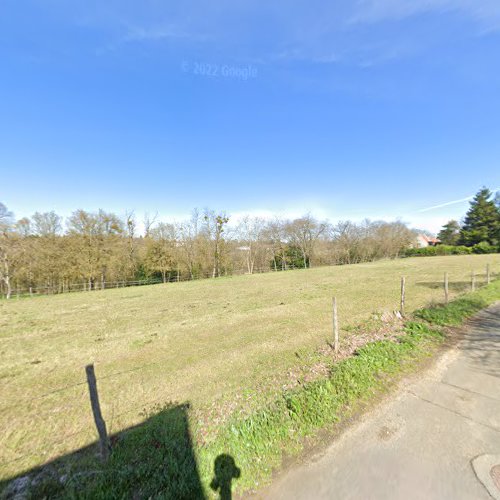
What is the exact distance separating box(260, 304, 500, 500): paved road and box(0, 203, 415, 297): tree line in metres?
32.5

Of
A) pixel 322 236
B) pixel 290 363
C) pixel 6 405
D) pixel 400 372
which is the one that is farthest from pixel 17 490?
pixel 322 236

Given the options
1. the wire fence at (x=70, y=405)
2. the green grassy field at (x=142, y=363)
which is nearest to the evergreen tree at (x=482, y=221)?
the green grassy field at (x=142, y=363)

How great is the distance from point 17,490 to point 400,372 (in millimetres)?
5791

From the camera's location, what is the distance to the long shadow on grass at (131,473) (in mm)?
2305

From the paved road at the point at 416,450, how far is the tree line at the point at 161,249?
32.5 meters

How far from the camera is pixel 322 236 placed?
1943 inches

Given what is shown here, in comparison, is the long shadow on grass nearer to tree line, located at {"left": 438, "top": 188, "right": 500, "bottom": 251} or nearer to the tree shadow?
the tree shadow

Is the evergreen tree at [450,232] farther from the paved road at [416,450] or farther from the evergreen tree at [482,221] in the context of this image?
the paved road at [416,450]

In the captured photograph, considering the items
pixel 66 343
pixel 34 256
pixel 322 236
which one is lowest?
pixel 66 343

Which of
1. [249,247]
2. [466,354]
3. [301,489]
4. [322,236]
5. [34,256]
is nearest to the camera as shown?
[301,489]

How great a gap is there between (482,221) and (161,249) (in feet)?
207

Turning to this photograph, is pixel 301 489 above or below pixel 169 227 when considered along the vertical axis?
below

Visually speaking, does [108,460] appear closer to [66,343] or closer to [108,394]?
[108,394]

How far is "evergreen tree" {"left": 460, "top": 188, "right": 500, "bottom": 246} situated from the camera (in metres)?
45.7
